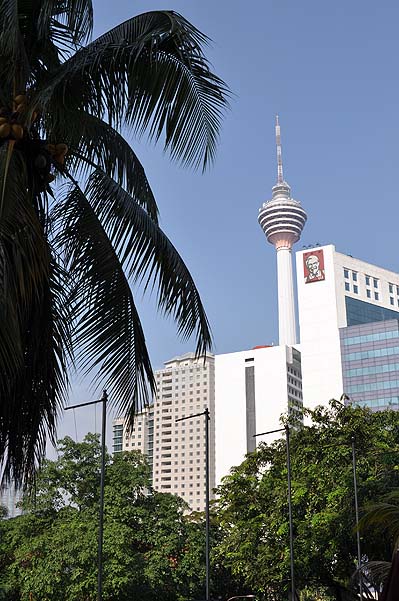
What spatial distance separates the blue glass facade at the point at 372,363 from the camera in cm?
7056

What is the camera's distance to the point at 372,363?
72625mm

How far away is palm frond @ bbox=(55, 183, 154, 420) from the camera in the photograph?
6609mm

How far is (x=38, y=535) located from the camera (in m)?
25.3

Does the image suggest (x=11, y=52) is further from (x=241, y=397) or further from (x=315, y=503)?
(x=241, y=397)

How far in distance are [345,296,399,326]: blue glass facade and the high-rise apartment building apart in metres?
38.1

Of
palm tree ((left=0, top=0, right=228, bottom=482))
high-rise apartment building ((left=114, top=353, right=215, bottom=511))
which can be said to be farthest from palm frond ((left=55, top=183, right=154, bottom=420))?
high-rise apartment building ((left=114, top=353, right=215, bottom=511))

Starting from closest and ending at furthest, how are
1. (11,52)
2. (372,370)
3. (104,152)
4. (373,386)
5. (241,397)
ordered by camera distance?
(11,52) < (104,152) < (373,386) < (372,370) < (241,397)

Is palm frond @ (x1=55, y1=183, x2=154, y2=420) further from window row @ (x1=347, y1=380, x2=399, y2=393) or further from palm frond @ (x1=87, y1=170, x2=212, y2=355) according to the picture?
window row @ (x1=347, y1=380, x2=399, y2=393)

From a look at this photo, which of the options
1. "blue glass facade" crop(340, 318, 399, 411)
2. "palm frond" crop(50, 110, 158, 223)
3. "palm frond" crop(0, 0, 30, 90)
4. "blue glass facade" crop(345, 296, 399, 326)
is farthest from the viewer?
"blue glass facade" crop(345, 296, 399, 326)

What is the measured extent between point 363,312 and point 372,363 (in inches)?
362

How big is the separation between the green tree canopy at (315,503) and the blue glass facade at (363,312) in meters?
52.9

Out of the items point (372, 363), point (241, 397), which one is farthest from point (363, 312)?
point (241, 397)

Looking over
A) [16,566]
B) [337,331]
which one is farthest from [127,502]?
[337,331]

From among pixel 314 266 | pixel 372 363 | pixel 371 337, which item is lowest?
pixel 372 363
